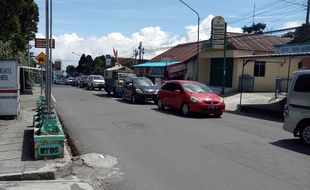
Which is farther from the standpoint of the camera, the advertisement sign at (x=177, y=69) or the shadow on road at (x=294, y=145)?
the advertisement sign at (x=177, y=69)

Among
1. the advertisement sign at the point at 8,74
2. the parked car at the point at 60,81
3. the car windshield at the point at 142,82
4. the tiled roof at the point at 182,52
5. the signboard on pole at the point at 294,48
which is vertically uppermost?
the tiled roof at the point at 182,52

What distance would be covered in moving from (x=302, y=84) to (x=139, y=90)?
13.9 m

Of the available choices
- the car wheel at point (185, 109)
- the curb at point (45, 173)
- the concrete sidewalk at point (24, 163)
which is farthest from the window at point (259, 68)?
the curb at point (45, 173)

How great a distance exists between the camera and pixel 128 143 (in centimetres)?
1067

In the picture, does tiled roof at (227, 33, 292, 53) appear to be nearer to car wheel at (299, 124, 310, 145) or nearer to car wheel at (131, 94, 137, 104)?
car wheel at (131, 94, 137, 104)

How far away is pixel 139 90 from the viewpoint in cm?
2414

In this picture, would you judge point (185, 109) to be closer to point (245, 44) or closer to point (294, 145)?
point (294, 145)

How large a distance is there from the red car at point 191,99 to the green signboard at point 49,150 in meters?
9.46

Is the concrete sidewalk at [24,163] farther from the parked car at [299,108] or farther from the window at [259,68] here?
the window at [259,68]

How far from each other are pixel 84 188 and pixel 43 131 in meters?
2.28

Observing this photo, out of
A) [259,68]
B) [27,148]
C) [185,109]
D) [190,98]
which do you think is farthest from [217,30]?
[27,148]

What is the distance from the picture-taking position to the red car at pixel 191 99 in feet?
55.7

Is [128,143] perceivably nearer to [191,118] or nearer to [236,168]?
[236,168]

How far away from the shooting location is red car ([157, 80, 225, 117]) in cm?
1697
